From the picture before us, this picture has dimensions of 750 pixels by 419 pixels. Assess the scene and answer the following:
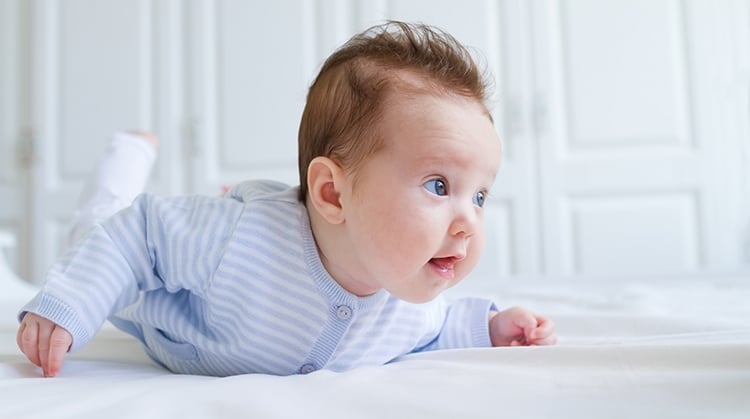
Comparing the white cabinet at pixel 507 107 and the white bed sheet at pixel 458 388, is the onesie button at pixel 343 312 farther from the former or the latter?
the white cabinet at pixel 507 107

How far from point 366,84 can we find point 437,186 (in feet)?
0.44

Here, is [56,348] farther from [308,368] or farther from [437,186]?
[437,186]

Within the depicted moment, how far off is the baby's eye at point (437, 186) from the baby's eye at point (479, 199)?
46 millimetres

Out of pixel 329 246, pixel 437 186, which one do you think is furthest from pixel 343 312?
pixel 437 186

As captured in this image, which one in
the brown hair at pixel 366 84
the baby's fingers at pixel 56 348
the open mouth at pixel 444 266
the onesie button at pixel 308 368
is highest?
the brown hair at pixel 366 84

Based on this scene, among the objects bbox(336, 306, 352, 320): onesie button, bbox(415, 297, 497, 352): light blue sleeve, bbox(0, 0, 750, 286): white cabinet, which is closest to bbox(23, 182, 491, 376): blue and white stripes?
bbox(336, 306, 352, 320): onesie button

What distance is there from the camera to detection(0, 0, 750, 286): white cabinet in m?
2.88

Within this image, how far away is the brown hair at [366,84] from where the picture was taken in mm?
754

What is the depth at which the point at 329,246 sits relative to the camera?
2.67 feet

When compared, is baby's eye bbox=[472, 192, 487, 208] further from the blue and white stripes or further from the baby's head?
the blue and white stripes

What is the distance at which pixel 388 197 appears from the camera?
0.72 meters

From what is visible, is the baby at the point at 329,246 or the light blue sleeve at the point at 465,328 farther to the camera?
the light blue sleeve at the point at 465,328

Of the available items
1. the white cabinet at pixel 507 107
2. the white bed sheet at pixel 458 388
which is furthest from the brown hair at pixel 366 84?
the white cabinet at pixel 507 107

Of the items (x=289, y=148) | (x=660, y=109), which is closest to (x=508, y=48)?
(x=660, y=109)
